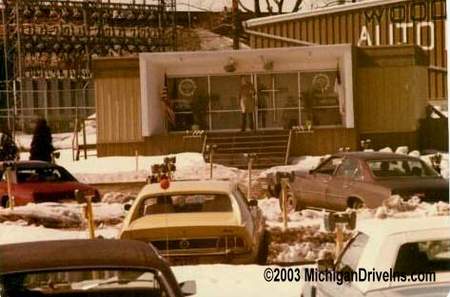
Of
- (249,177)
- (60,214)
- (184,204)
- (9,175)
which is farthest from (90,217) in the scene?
(249,177)

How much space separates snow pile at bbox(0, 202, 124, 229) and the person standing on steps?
2.25 metres

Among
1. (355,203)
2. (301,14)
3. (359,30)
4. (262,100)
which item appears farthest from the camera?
(262,100)

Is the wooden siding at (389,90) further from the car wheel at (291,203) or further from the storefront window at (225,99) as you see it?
the storefront window at (225,99)

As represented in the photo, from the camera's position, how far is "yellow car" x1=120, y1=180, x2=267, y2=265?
20.0 ft

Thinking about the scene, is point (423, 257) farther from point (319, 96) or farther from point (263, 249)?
point (319, 96)

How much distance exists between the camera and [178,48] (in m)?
8.56

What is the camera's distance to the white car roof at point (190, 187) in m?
6.55

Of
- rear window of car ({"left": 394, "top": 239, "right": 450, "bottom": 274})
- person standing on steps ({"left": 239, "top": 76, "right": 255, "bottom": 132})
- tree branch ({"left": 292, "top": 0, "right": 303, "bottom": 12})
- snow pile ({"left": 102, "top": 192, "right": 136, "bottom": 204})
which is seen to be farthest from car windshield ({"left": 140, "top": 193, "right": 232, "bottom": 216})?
person standing on steps ({"left": 239, "top": 76, "right": 255, "bottom": 132})

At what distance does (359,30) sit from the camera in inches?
334

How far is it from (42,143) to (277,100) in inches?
153

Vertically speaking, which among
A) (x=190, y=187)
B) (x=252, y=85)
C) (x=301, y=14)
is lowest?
(x=190, y=187)

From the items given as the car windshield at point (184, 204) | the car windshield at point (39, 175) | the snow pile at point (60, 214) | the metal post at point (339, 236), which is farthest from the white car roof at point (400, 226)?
the car windshield at point (39, 175)

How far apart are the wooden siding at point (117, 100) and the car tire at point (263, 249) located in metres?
1.34

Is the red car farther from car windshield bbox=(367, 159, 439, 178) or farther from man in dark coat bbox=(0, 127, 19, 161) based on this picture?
car windshield bbox=(367, 159, 439, 178)
